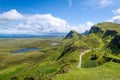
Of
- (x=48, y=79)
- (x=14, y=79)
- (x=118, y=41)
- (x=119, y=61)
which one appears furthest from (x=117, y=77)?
(x=118, y=41)

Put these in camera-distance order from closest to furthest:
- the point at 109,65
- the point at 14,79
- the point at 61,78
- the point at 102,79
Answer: the point at 102,79, the point at 61,78, the point at 109,65, the point at 14,79

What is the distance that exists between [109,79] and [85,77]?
26.3ft

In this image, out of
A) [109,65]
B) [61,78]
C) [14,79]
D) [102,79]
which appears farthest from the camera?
[14,79]

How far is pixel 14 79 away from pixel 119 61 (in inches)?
3182

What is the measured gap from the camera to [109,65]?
86312 mm

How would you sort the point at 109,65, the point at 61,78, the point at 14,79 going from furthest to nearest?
the point at 14,79 → the point at 109,65 → the point at 61,78

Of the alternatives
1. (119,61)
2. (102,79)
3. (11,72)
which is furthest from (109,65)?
(11,72)

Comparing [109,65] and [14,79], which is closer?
[109,65]

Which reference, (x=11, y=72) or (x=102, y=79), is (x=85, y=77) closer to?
(x=102, y=79)

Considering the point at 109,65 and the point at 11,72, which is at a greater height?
the point at 109,65

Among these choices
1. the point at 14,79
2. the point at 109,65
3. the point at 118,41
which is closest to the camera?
the point at 109,65

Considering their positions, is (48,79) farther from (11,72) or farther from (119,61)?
(11,72)

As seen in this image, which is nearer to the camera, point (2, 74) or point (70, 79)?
point (70, 79)

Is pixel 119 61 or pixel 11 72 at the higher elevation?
pixel 119 61
